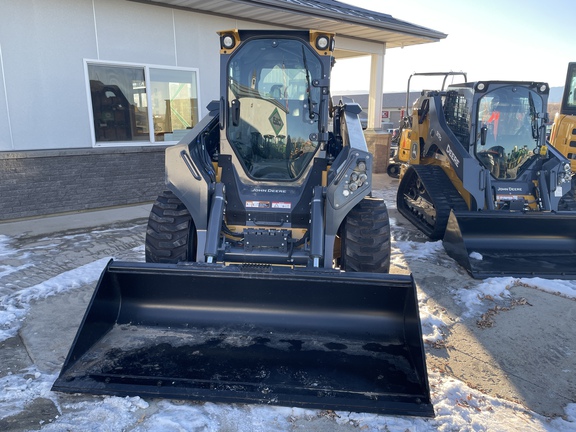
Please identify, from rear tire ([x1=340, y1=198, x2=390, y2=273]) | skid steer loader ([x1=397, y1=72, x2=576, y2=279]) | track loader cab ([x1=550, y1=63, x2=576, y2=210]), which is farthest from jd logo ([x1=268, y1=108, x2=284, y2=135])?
track loader cab ([x1=550, y1=63, x2=576, y2=210])

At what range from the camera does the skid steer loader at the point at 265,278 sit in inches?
111

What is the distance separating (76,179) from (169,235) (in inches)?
184

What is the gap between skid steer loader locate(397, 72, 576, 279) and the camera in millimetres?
5466

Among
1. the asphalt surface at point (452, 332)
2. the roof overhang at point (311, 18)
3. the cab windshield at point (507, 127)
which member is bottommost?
the asphalt surface at point (452, 332)

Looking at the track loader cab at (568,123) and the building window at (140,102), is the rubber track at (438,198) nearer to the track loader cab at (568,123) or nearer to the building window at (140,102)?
the track loader cab at (568,123)

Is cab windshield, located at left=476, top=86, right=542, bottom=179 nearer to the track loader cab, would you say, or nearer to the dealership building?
the track loader cab

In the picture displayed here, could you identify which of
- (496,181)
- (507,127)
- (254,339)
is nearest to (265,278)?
(254,339)

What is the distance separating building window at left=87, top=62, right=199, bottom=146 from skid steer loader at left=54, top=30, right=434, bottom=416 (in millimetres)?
4106

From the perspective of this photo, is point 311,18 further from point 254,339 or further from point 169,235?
point 254,339

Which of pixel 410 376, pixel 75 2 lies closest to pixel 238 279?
pixel 410 376

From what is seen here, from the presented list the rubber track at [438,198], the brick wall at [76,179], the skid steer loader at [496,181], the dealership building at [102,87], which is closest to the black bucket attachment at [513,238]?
the skid steer loader at [496,181]

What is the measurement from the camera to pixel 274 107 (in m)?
4.34

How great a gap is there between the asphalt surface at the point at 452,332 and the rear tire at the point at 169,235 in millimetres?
959

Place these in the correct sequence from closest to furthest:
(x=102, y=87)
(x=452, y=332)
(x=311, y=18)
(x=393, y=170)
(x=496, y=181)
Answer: (x=452, y=332), (x=496, y=181), (x=102, y=87), (x=311, y=18), (x=393, y=170)
